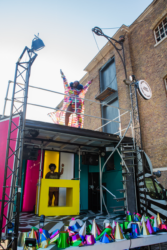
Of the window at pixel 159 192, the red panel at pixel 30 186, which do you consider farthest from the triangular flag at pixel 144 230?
the red panel at pixel 30 186

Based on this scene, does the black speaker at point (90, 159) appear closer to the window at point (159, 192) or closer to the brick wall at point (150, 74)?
the brick wall at point (150, 74)

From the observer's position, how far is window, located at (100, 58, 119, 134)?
11.0 metres

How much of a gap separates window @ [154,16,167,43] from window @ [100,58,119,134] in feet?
10.3

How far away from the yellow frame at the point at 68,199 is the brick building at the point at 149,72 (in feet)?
12.0

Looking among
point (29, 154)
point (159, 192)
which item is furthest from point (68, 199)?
point (159, 192)

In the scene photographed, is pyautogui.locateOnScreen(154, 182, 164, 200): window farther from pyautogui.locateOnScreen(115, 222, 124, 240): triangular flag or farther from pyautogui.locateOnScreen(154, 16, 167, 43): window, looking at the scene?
pyautogui.locateOnScreen(154, 16, 167, 43): window

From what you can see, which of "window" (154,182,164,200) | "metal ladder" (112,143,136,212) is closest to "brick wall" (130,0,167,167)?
"metal ladder" (112,143,136,212)

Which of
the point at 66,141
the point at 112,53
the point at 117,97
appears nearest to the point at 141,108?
the point at 117,97

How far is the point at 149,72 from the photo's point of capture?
9.00 metres

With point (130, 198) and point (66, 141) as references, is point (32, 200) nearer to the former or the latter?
point (66, 141)

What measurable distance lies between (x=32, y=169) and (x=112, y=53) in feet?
28.4

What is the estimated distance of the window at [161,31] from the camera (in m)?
8.78

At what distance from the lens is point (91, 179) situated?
9219 millimetres

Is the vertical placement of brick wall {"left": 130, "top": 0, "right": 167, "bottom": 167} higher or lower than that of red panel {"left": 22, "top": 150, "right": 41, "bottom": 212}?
higher
